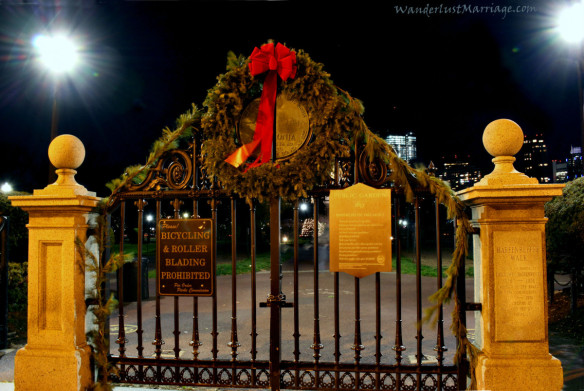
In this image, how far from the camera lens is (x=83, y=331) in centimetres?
465

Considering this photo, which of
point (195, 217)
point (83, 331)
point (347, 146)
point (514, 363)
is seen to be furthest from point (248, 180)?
point (514, 363)

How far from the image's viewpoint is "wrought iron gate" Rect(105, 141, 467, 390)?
4328 millimetres

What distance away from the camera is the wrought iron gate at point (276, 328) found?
4328 mm

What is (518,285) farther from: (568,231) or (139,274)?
(139,274)

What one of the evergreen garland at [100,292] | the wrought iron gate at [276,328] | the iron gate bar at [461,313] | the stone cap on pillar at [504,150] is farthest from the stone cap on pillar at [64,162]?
the stone cap on pillar at [504,150]

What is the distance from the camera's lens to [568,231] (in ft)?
21.9

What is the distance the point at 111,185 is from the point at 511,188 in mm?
4196

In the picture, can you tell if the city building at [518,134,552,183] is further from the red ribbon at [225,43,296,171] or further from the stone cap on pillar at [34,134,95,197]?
the stone cap on pillar at [34,134,95,197]

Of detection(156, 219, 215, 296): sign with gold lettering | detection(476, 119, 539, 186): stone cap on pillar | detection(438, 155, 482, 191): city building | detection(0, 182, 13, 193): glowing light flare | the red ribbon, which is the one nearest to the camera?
detection(476, 119, 539, 186): stone cap on pillar

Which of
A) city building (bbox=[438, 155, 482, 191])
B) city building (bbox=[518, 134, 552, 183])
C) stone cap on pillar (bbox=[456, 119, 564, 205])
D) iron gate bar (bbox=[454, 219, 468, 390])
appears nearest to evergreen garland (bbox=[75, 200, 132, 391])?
iron gate bar (bbox=[454, 219, 468, 390])

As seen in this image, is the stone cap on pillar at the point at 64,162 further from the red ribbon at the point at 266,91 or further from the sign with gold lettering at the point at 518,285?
the sign with gold lettering at the point at 518,285

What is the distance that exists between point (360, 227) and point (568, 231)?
14.1 ft

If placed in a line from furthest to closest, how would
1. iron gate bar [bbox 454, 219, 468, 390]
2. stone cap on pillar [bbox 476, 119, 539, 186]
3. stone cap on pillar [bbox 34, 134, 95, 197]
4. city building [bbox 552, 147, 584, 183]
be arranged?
city building [bbox 552, 147, 584, 183] → stone cap on pillar [bbox 34, 134, 95, 197] → iron gate bar [bbox 454, 219, 468, 390] → stone cap on pillar [bbox 476, 119, 539, 186]

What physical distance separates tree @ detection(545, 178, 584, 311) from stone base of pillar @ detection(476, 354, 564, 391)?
341cm
